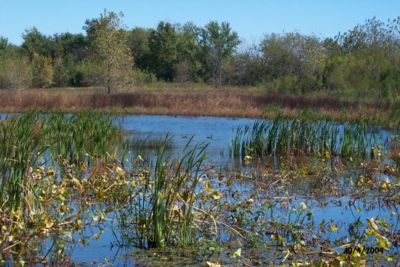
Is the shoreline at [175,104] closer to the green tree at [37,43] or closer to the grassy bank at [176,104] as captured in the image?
the grassy bank at [176,104]

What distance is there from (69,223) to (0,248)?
87 centimetres

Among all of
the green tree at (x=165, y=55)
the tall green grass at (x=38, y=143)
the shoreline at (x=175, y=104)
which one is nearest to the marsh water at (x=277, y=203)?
the tall green grass at (x=38, y=143)

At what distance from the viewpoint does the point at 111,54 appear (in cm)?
3884

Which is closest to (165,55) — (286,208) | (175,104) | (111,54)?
(111,54)

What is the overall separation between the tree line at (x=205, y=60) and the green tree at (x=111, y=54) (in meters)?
0.06

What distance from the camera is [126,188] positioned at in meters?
8.49

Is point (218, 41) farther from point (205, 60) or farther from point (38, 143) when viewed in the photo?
point (38, 143)

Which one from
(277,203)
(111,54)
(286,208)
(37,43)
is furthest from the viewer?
(37,43)

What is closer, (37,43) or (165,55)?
(165,55)

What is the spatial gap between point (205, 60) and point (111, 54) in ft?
95.7

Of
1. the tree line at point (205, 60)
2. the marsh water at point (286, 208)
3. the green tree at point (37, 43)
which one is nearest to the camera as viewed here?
the marsh water at point (286, 208)

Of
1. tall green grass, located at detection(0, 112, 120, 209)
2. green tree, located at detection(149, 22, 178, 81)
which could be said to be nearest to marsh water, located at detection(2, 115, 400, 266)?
tall green grass, located at detection(0, 112, 120, 209)

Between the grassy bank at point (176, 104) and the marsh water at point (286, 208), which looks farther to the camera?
the grassy bank at point (176, 104)

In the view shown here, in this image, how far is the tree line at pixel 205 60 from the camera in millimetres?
38625
